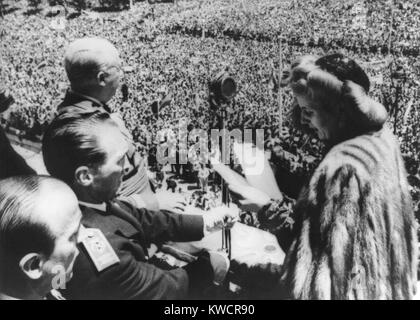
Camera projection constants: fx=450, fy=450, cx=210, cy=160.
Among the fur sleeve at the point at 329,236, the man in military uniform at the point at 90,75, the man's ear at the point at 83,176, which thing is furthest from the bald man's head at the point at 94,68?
the fur sleeve at the point at 329,236

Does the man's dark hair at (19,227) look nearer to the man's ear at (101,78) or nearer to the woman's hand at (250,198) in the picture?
the man's ear at (101,78)

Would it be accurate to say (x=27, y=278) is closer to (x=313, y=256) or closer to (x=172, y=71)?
(x=313, y=256)

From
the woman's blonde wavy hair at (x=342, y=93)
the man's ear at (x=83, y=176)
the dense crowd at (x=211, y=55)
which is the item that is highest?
the dense crowd at (x=211, y=55)

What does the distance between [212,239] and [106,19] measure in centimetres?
151

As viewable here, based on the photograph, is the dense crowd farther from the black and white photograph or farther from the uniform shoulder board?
the uniform shoulder board

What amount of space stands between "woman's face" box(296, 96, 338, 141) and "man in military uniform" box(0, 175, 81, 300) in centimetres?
100

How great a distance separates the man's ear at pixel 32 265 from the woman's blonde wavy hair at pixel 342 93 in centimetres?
122

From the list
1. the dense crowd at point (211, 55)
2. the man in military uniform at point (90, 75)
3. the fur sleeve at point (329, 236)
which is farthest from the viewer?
the dense crowd at point (211, 55)

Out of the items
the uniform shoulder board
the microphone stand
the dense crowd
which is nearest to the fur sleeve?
the microphone stand

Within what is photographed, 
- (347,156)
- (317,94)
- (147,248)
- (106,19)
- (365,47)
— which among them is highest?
(106,19)

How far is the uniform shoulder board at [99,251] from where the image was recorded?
1.71 meters

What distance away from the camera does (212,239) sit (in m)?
2.51

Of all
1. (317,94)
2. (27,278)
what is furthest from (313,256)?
(27,278)
